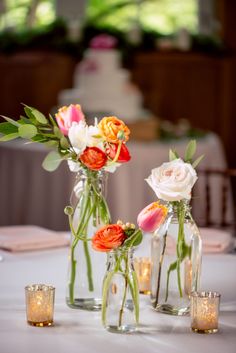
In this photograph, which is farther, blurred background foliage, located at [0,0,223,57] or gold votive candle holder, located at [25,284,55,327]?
blurred background foliage, located at [0,0,223,57]

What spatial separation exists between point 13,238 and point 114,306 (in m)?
0.77

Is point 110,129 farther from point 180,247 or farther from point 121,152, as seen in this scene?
point 180,247

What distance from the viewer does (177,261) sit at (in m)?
1.67

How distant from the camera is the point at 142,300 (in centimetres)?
177

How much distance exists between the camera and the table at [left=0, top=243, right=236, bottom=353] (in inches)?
56.1

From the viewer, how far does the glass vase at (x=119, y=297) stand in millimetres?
1524

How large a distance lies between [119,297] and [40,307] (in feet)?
0.49

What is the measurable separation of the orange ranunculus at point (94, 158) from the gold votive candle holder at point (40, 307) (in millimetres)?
248

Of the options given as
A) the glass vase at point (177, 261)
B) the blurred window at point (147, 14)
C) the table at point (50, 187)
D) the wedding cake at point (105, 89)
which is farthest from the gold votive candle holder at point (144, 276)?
the blurred window at point (147, 14)

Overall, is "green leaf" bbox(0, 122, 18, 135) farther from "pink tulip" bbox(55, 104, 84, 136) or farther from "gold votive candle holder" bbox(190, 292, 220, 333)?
"gold votive candle holder" bbox(190, 292, 220, 333)

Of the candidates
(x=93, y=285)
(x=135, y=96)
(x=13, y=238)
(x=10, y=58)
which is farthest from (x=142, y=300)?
(x=10, y=58)

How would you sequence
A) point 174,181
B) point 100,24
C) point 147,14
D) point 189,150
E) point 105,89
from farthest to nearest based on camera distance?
point 147,14
point 100,24
point 105,89
point 189,150
point 174,181

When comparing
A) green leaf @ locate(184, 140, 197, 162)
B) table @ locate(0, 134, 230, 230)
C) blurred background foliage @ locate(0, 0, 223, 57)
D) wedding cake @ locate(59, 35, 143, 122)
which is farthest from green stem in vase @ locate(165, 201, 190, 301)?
blurred background foliage @ locate(0, 0, 223, 57)

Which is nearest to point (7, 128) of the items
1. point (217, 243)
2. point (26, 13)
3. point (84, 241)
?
point (84, 241)
